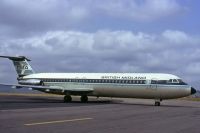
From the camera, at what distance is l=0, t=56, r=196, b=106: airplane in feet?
111

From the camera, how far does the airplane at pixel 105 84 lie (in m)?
33.9

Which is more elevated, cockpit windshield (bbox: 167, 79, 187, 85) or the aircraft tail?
the aircraft tail

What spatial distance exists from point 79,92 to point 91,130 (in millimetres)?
25756

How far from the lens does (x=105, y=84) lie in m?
38.1

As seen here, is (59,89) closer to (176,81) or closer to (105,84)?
(105,84)

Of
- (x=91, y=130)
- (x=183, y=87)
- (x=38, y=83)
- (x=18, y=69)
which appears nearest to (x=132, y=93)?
(x=183, y=87)

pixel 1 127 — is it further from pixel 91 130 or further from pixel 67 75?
pixel 67 75

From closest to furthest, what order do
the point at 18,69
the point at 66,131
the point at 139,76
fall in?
1. the point at 66,131
2. the point at 139,76
3. the point at 18,69

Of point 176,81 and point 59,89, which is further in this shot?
point 59,89

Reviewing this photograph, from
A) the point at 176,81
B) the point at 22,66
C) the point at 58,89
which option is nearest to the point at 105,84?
the point at 58,89

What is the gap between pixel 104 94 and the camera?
38594mm

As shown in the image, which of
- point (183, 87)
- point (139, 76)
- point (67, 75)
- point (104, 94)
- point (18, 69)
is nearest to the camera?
point (183, 87)

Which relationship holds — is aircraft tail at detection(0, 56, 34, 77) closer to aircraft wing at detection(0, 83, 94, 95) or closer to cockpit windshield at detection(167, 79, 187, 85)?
aircraft wing at detection(0, 83, 94, 95)

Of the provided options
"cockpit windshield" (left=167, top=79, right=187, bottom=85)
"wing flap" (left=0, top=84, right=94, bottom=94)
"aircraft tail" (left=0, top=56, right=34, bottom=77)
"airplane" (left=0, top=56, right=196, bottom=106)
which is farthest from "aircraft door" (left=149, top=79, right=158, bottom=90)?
"aircraft tail" (left=0, top=56, right=34, bottom=77)
